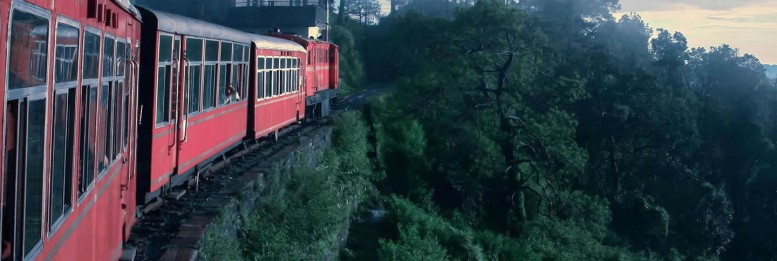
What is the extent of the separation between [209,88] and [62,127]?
6.60m

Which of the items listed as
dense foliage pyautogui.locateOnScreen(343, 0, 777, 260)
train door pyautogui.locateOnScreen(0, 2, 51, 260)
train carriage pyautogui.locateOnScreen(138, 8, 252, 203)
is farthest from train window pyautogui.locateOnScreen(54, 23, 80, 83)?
dense foliage pyautogui.locateOnScreen(343, 0, 777, 260)

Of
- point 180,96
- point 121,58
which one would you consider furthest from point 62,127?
point 180,96

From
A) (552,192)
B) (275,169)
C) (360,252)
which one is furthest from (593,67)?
(275,169)

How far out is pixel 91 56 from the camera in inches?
162

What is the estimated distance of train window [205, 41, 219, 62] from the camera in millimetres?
9634

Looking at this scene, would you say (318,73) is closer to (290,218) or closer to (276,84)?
(276,84)

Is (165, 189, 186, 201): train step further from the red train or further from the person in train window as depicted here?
the person in train window

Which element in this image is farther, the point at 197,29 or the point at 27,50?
the point at 197,29

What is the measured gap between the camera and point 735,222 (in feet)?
108

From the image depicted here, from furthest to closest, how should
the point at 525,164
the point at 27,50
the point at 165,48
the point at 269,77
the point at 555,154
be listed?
the point at 525,164 → the point at 555,154 → the point at 269,77 → the point at 165,48 → the point at 27,50

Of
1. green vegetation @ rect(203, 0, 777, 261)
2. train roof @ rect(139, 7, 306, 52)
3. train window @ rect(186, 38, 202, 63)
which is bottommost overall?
green vegetation @ rect(203, 0, 777, 261)

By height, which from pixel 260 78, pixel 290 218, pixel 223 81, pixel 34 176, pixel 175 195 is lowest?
pixel 290 218

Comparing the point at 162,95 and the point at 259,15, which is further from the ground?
the point at 259,15

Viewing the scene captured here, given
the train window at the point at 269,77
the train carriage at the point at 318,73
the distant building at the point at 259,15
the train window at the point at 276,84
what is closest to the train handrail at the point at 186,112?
the train window at the point at 269,77
